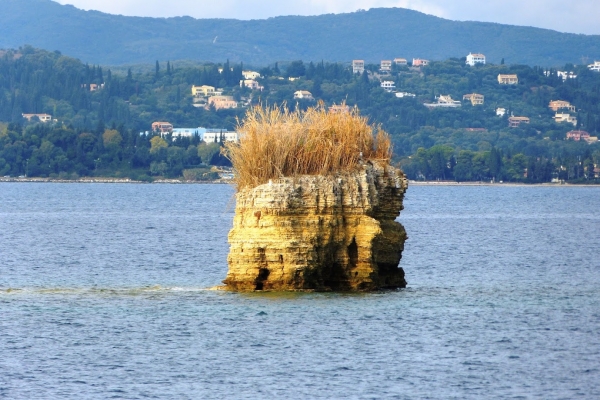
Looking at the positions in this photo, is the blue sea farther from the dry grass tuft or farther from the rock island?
the dry grass tuft

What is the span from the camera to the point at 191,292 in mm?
36781

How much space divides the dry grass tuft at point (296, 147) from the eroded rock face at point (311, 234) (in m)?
0.60

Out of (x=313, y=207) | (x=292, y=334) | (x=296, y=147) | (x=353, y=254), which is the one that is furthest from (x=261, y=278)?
(x=292, y=334)

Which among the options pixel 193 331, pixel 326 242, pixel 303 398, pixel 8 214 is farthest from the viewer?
pixel 8 214

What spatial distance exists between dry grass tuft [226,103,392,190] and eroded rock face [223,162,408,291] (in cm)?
60

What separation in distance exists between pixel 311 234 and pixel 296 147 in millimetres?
2803

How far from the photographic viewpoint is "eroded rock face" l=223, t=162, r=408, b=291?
33438 mm

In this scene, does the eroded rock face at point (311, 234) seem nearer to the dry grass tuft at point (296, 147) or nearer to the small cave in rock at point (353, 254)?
the small cave in rock at point (353, 254)

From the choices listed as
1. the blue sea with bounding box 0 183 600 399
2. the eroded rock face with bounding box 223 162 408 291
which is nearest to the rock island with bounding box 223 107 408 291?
Result: the eroded rock face with bounding box 223 162 408 291

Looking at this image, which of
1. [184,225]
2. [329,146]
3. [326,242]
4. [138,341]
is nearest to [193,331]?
[138,341]

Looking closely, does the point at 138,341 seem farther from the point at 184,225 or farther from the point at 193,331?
the point at 184,225

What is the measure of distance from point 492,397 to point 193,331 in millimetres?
8785

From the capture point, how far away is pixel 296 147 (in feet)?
114

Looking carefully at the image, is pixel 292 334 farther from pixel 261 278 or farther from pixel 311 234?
pixel 261 278
